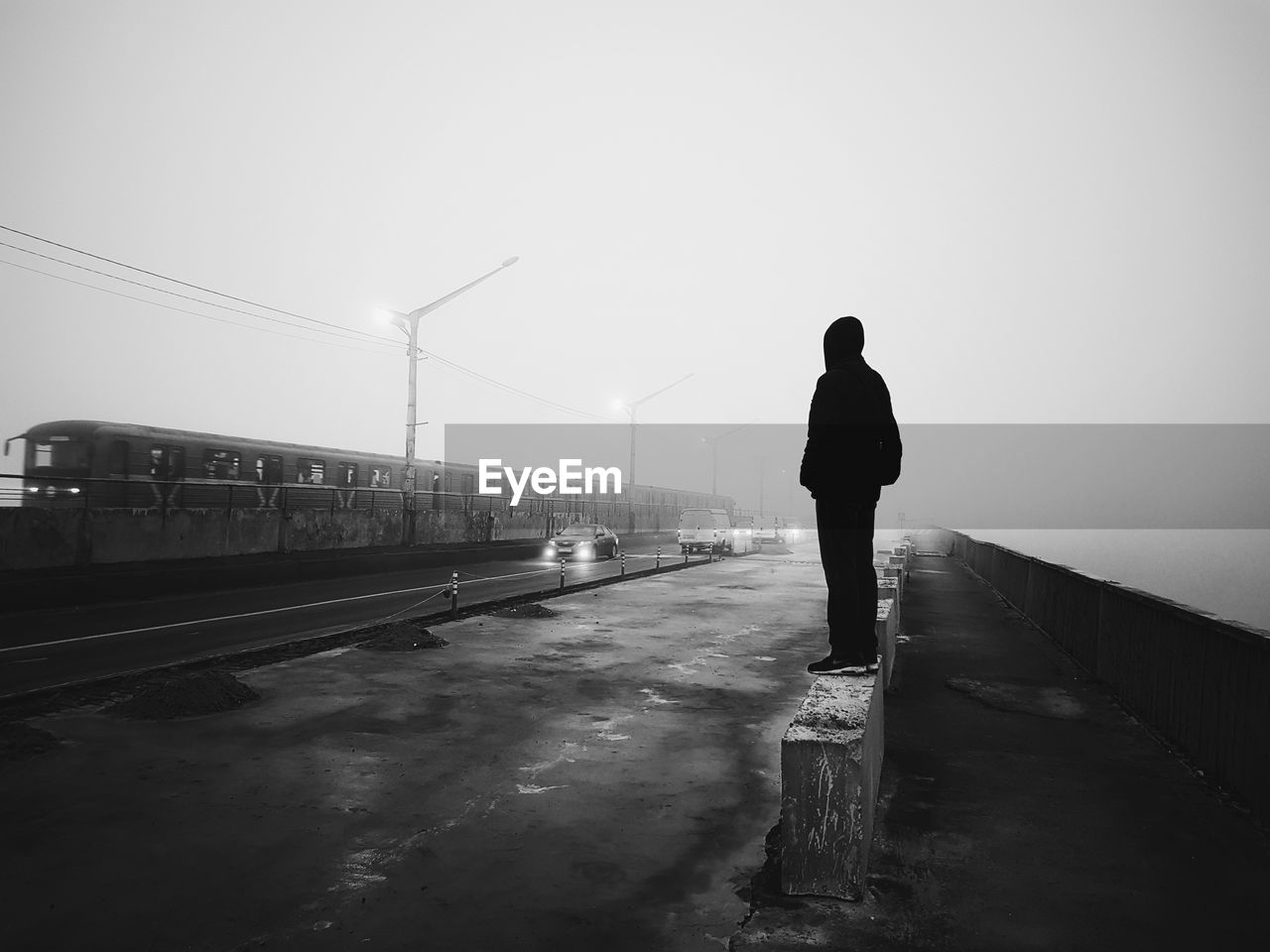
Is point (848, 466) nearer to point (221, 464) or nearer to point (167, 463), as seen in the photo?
point (167, 463)

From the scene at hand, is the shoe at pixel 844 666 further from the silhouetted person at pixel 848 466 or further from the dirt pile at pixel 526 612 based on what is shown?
the dirt pile at pixel 526 612

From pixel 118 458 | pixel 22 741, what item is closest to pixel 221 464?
pixel 118 458

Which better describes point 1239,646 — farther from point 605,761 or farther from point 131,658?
point 131,658

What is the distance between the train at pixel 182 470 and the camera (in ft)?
72.6

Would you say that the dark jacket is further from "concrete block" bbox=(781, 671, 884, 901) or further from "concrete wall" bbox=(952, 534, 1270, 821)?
"concrete wall" bbox=(952, 534, 1270, 821)

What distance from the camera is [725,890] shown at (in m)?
4.43

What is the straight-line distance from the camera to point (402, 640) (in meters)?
12.2

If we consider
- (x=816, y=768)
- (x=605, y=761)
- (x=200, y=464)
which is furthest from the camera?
(x=200, y=464)

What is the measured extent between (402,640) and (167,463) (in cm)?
1832

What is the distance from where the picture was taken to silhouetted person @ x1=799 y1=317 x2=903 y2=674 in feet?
16.8

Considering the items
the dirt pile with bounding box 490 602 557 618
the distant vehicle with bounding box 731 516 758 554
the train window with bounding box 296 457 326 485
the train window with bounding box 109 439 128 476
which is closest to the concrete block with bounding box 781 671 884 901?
the dirt pile with bounding box 490 602 557 618

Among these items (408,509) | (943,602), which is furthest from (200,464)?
(943,602)

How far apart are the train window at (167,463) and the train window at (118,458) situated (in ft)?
2.78

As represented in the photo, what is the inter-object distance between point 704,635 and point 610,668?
3.49 meters
